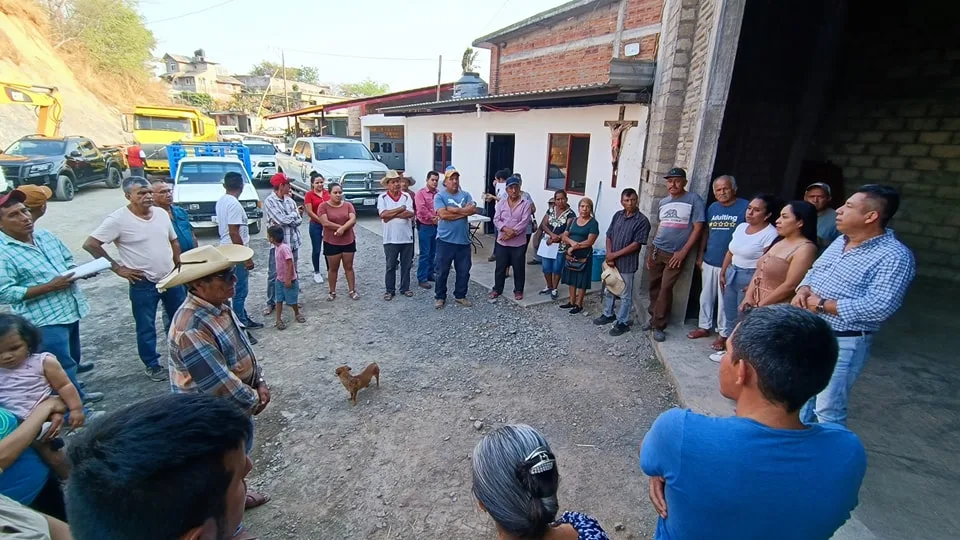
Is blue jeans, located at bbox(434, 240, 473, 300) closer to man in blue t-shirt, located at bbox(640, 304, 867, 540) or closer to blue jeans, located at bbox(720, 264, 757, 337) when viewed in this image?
blue jeans, located at bbox(720, 264, 757, 337)

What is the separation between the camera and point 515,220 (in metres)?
5.88

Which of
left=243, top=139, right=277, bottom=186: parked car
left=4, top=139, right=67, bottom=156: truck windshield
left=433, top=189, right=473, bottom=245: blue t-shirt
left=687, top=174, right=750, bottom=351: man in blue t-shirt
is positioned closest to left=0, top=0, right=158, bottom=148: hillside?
left=4, top=139, right=67, bottom=156: truck windshield

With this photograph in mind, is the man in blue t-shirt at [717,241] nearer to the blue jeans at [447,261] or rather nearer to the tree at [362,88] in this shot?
the blue jeans at [447,261]

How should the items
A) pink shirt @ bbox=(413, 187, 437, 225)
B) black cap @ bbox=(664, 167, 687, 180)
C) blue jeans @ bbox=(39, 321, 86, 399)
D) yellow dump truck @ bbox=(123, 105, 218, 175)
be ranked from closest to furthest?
blue jeans @ bbox=(39, 321, 86, 399) < black cap @ bbox=(664, 167, 687, 180) < pink shirt @ bbox=(413, 187, 437, 225) < yellow dump truck @ bbox=(123, 105, 218, 175)

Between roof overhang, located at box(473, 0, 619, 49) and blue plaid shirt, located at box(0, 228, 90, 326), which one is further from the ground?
roof overhang, located at box(473, 0, 619, 49)

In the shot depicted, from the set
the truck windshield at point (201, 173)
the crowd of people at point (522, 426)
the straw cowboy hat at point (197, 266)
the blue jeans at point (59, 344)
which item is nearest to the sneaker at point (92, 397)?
the crowd of people at point (522, 426)

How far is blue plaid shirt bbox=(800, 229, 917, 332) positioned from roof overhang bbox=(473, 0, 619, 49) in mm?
10298

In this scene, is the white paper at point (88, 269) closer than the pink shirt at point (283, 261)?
Yes

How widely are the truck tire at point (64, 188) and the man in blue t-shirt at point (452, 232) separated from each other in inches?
477

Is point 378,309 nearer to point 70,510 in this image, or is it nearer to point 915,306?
point 70,510

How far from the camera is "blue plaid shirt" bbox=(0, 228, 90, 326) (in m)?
2.87

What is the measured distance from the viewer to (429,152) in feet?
42.3

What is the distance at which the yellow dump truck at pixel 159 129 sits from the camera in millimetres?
15305

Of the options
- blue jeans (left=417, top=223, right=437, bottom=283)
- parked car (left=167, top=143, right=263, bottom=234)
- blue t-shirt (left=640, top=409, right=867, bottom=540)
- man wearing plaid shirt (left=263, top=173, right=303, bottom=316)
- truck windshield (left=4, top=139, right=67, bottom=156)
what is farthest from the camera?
truck windshield (left=4, top=139, right=67, bottom=156)
